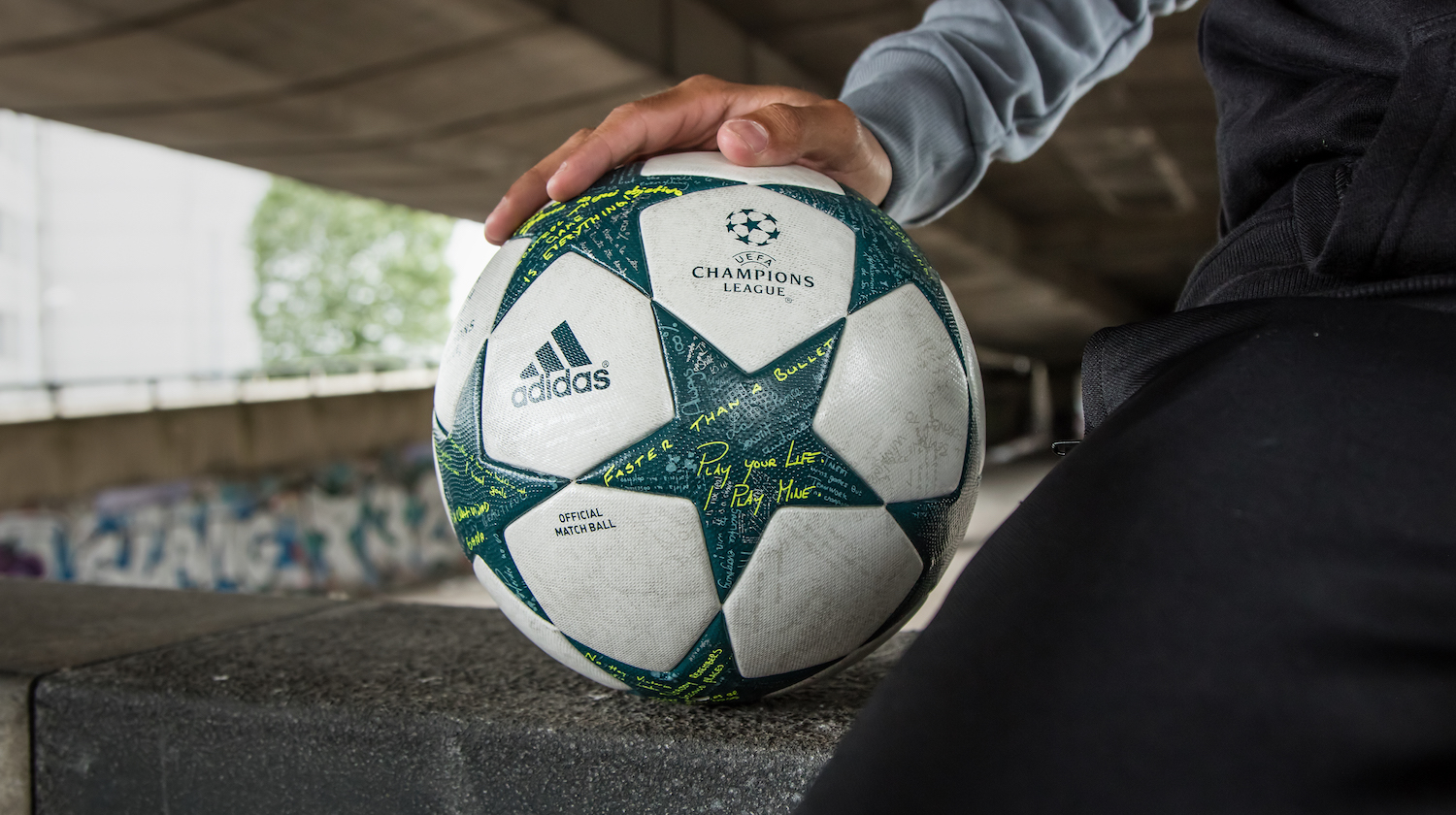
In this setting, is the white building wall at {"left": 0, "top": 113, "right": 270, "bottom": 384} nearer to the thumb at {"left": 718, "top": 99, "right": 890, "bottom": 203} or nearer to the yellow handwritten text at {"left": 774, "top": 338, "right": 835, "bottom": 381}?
the thumb at {"left": 718, "top": 99, "right": 890, "bottom": 203}

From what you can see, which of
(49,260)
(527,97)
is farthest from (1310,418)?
(49,260)

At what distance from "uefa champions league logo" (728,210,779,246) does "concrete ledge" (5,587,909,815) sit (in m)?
0.62

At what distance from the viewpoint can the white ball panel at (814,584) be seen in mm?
1252

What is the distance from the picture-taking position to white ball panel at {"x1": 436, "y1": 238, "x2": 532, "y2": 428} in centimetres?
138

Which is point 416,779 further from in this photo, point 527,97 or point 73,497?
point 73,497

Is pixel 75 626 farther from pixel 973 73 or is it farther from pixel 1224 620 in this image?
pixel 1224 620

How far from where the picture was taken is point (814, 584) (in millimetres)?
1280

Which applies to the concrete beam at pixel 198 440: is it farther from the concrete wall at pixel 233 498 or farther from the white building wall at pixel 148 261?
the white building wall at pixel 148 261

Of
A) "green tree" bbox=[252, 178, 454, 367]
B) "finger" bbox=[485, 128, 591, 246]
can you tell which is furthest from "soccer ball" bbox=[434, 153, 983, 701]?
"green tree" bbox=[252, 178, 454, 367]

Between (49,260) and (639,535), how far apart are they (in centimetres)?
3638

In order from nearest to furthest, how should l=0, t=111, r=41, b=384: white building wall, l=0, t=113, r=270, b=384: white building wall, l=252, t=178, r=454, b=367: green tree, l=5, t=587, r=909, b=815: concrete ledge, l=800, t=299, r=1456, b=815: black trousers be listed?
l=800, t=299, r=1456, b=815: black trousers, l=5, t=587, r=909, b=815: concrete ledge, l=0, t=111, r=41, b=384: white building wall, l=252, t=178, r=454, b=367: green tree, l=0, t=113, r=270, b=384: white building wall

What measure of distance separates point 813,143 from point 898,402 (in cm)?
47

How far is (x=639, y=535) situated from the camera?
1.24 meters

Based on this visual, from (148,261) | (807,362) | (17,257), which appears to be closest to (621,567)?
(807,362)
